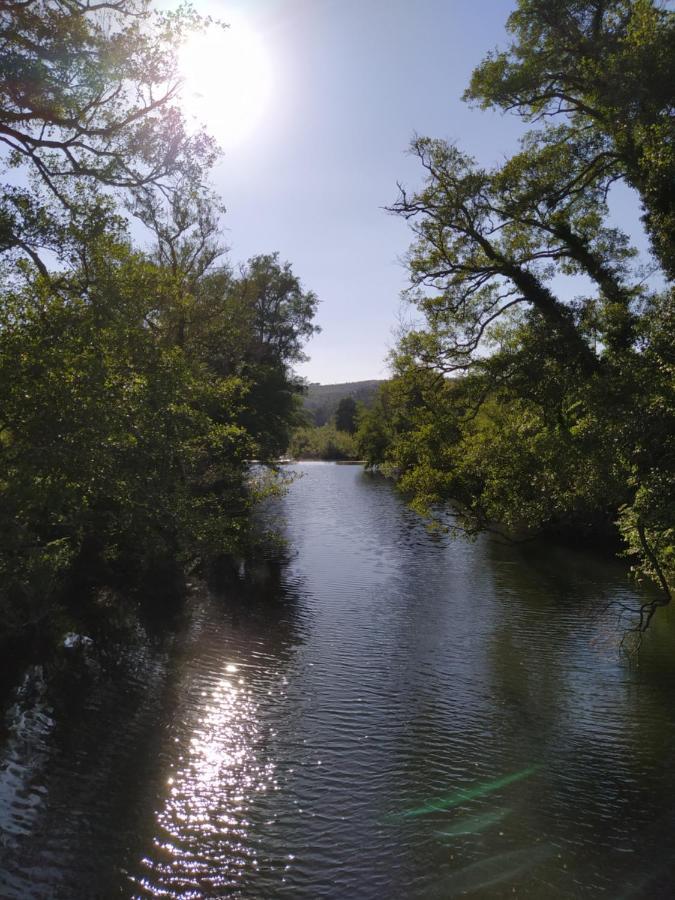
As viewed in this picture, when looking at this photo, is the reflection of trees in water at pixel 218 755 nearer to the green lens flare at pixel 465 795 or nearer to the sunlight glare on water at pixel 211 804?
the sunlight glare on water at pixel 211 804

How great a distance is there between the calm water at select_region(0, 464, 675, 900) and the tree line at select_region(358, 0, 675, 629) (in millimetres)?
3149

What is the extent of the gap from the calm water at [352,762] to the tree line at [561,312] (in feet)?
10.3

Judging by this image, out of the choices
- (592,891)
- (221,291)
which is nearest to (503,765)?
(592,891)

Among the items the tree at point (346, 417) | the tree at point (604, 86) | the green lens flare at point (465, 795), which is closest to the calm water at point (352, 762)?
the green lens flare at point (465, 795)

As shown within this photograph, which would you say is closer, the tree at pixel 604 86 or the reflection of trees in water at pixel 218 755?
the reflection of trees in water at pixel 218 755

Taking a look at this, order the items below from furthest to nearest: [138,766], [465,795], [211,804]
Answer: [138,766] → [465,795] → [211,804]

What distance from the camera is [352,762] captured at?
902 cm

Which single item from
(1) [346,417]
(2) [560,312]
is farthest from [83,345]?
(1) [346,417]

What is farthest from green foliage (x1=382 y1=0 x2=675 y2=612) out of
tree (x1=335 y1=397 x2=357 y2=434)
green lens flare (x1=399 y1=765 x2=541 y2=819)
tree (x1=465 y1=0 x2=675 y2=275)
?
tree (x1=335 y1=397 x2=357 y2=434)

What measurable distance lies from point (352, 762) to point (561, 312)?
13661 mm

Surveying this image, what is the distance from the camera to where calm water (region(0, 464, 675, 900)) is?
22.0 feet

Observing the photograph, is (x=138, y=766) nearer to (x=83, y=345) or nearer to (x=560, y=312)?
(x=83, y=345)

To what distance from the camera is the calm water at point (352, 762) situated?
6699 mm

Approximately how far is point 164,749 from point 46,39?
41.4 feet
